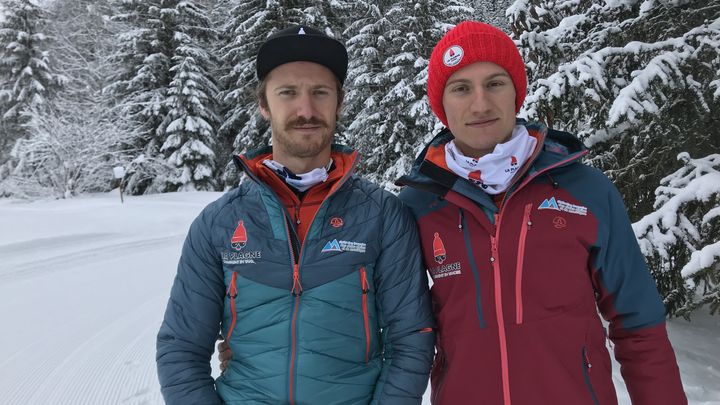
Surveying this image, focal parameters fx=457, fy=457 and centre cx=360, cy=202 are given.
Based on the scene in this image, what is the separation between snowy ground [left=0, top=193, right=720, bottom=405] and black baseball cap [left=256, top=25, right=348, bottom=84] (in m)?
3.05

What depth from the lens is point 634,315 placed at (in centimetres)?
182

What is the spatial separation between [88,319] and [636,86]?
6472 millimetres

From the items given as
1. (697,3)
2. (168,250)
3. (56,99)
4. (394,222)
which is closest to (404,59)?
(168,250)

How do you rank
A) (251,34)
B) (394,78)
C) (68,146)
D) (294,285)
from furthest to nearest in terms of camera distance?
1. (68,146)
2. (251,34)
3. (394,78)
4. (294,285)

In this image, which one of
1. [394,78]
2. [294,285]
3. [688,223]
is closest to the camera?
[294,285]

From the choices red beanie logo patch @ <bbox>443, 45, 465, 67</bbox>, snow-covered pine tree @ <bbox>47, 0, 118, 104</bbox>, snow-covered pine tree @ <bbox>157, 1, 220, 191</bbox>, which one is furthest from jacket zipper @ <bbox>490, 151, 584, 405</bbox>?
snow-covered pine tree @ <bbox>47, 0, 118, 104</bbox>

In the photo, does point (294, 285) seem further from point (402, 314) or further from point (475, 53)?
point (475, 53)

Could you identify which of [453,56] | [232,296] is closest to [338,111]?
[453,56]

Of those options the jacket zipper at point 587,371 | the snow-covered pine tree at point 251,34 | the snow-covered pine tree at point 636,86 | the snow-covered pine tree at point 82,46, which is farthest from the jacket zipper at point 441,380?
the snow-covered pine tree at point 82,46

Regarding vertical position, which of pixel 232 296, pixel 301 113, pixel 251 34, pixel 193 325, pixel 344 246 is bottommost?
pixel 193 325

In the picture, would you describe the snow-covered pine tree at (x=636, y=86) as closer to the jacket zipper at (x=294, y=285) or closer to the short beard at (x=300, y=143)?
the short beard at (x=300, y=143)

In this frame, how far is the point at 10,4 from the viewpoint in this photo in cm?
2448

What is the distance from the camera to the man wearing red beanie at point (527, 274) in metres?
1.76

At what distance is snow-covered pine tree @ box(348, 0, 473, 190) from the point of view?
50.1ft
